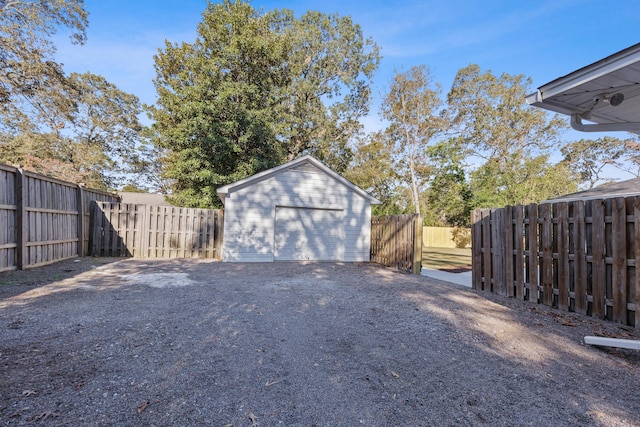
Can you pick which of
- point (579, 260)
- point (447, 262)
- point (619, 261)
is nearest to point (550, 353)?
point (619, 261)

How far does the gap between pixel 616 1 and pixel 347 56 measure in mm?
17462

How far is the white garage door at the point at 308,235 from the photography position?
10367 millimetres

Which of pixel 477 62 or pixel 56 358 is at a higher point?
pixel 477 62

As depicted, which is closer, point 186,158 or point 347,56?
point 186,158

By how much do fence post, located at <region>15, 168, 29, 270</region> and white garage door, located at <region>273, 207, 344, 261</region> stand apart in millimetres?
6262

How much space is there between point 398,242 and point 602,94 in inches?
263

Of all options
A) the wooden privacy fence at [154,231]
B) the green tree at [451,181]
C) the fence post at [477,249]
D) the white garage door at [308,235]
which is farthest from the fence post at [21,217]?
the green tree at [451,181]

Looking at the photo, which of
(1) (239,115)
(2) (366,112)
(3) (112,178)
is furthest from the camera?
(3) (112,178)

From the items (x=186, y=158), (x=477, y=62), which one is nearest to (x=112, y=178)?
(x=186, y=158)

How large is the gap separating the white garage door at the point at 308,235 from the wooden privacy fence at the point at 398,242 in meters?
1.30

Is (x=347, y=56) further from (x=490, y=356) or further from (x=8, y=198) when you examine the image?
(x=490, y=356)

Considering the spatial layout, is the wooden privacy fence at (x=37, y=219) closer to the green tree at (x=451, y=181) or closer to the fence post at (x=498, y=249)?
the fence post at (x=498, y=249)

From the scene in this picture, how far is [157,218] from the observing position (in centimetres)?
1055

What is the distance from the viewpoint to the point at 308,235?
1059 cm
